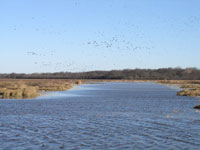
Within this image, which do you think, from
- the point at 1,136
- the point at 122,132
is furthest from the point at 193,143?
the point at 1,136

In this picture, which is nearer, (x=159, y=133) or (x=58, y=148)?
(x=58, y=148)

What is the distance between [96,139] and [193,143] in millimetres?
5405

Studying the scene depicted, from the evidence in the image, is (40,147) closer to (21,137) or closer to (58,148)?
(58,148)

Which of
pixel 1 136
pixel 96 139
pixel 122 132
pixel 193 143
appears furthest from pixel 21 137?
pixel 193 143

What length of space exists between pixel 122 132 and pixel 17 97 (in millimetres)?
34050

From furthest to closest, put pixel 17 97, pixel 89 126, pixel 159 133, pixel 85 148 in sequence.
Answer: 1. pixel 17 97
2. pixel 89 126
3. pixel 159 133
4. pixel 85 148

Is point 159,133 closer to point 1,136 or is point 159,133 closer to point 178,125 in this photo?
point 178,125

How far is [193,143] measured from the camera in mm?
17766

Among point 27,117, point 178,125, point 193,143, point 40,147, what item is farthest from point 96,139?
point 27,117

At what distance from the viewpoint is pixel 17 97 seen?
51.7m

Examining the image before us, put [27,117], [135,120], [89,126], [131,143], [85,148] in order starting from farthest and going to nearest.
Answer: [27,117], [135,120], [89,126], [131,143], [85,148]

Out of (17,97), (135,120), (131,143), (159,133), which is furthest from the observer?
(17,97)

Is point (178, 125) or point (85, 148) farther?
point (178, 125)

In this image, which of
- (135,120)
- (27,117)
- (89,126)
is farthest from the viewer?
(27,117)
